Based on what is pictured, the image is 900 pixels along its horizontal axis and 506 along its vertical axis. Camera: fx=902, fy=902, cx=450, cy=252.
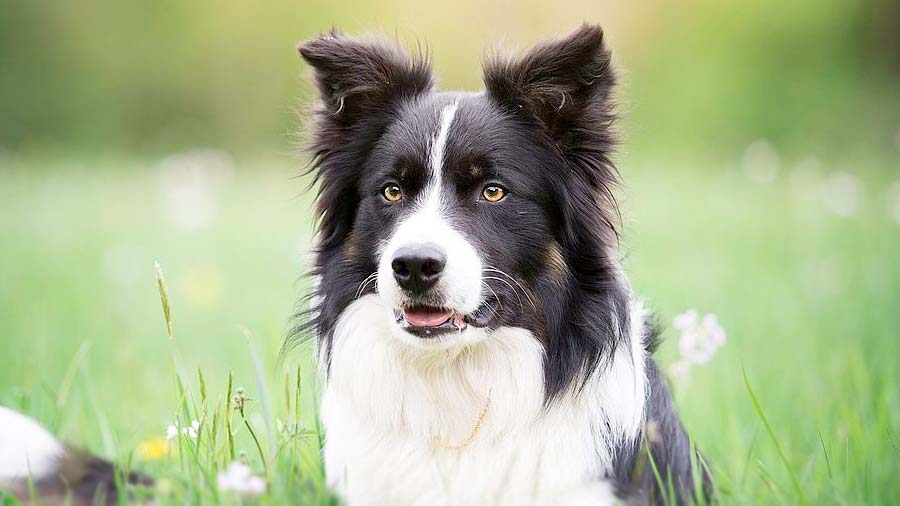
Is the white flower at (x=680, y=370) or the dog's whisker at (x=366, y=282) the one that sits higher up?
the dog's whisker at (x=366, y=282)

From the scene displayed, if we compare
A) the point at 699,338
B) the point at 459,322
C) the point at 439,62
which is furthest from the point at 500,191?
the point at 439,62

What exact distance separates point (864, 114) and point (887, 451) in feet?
54.0

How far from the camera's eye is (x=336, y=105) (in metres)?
3.79

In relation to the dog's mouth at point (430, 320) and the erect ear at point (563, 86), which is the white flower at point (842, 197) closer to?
the erect ear at point (563, 86)

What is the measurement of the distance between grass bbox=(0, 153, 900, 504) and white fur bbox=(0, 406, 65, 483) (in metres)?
0.30

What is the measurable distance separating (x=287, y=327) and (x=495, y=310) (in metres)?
2.24

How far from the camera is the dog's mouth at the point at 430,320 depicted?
10.7ft

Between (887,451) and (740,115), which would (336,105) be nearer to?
(887,451)

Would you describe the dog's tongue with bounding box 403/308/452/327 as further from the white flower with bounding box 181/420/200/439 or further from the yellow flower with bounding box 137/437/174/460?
the yellow flower with bounding box 137/437/174/460

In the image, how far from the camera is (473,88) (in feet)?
52.5

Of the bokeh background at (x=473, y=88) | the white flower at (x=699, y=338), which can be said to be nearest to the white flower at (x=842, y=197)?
the bokeh background at (x=473, y=88)

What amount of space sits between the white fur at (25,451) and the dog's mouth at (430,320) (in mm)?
1375

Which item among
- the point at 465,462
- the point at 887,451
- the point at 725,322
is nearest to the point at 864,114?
the point at 725,322

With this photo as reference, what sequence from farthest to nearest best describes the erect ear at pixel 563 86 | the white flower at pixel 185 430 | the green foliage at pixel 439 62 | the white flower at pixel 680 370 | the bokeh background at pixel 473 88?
the green foliage at pixel 439 62
the bokeh background at pixel 473 88
the white flower at pixel 680 370
the erect ear at pixel 563 86
the white flower at pixel 185 430
